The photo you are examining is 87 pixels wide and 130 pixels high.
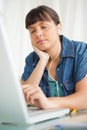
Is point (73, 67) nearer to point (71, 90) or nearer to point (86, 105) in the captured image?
point (71, 90)

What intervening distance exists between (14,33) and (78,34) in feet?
2.06

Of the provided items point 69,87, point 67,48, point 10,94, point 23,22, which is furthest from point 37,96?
point 23,22

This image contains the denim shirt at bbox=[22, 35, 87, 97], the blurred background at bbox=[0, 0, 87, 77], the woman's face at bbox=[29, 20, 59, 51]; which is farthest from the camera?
the blurred background at bbox=[0, 0, 87, 77]

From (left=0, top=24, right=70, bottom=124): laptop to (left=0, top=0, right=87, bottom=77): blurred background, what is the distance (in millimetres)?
2001

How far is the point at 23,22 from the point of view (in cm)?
281

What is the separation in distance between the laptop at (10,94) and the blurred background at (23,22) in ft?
6.57

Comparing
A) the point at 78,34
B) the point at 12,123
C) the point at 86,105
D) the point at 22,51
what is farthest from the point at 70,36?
the point at 12,123

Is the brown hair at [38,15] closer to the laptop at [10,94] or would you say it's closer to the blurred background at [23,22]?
the laptop at [10,94]

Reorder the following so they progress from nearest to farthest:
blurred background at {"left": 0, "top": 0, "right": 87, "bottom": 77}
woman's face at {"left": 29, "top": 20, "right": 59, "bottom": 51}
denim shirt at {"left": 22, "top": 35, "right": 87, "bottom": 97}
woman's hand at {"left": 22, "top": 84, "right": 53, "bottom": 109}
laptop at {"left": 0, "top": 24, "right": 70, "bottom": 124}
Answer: laptop at {"left": 0, "top": 24, "right": 70, "bottom": 124} → woman's hand at {"left": 22, "top": 84, "right": 53, "bottom": 109} → denim shirt at {"left": 22, "top": 35, "right": 87, "bottom": 97} → woman's face at {"left": 29, "top": 20, "right": 59, "bottom": 51} → blurred background at {"left": 0, "top": 0, "right": 87, "bottom": 77}

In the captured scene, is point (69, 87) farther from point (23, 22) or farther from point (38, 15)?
point (23, 22)

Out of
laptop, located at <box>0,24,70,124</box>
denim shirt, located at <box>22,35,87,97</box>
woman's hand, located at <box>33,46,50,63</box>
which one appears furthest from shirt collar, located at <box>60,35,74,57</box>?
laptop, located at <box>0,24,70,124</box>

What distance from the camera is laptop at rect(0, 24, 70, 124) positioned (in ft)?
1.95

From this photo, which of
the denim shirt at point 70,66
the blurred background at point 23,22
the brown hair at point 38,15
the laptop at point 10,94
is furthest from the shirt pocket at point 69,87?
the blurred background at point 23,22

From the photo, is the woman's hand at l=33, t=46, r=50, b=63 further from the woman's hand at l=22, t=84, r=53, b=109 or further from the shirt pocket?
the woman's hand at l=22, t=84, r=53, b=109
